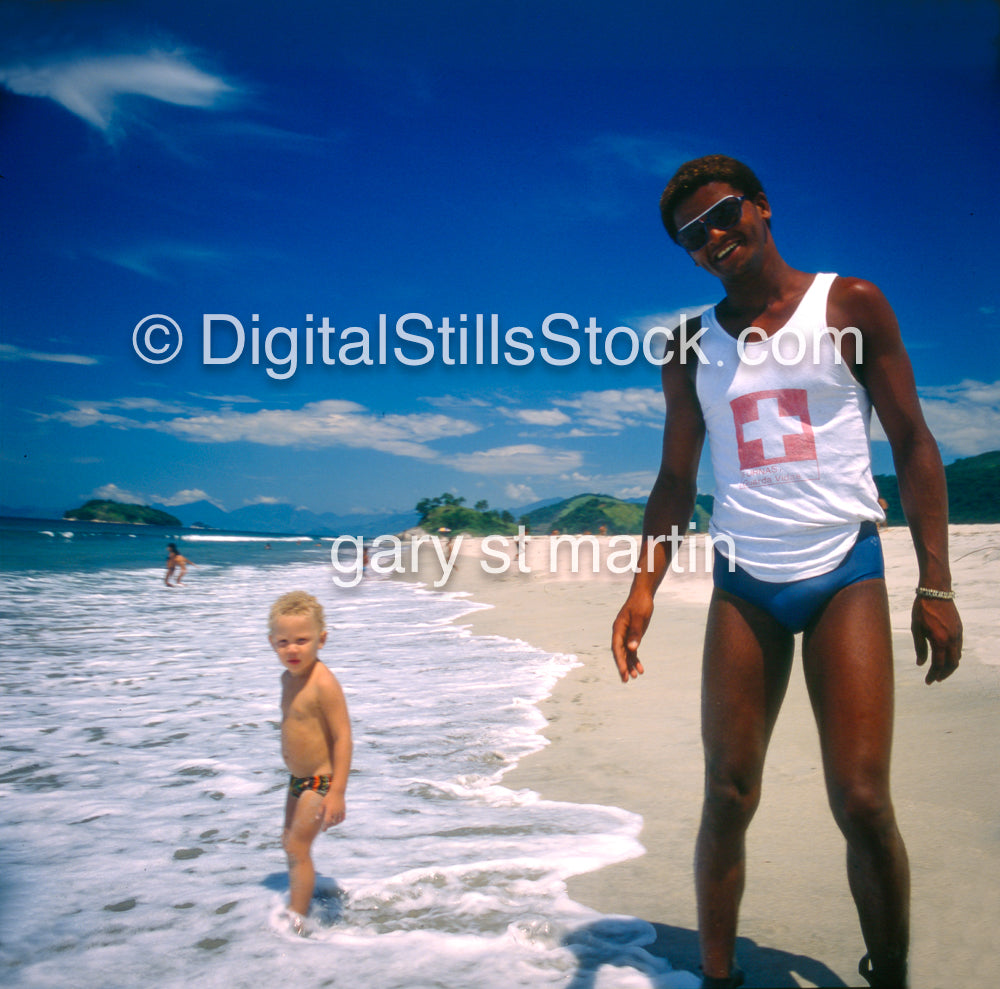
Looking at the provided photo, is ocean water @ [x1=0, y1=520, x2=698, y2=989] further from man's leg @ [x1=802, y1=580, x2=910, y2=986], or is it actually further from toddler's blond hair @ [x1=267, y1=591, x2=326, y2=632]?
toddler's blond hair @ [x1=267, y1=591, x2=326, y2=632]

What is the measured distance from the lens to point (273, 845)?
321cm

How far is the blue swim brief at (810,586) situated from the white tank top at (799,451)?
0.02 metres

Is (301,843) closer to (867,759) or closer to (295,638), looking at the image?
(295,638)

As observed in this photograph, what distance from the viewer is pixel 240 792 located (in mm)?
3820

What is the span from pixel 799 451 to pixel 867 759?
75cm

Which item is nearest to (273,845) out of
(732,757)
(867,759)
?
(732,757)

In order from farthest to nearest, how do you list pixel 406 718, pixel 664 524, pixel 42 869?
pixel 406 718 → pixel 42 869 → pixel 664 524

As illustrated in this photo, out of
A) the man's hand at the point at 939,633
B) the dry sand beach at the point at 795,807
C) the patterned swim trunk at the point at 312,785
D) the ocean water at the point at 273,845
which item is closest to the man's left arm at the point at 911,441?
the man's hand at the point at 939,633

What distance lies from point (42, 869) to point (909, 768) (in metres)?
3.88

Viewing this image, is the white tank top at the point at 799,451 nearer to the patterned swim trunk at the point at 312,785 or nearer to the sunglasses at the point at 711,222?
the sunglasses at the point at 711,222

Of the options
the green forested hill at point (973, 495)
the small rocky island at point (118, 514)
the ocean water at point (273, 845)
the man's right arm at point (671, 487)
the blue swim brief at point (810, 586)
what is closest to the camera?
the blue swim brief at point (810, 586)

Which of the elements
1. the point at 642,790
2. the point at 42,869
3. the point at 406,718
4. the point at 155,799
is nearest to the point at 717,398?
the point at 642,790

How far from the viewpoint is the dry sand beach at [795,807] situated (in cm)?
221

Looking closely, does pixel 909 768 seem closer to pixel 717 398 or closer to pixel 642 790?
pixel 642 790
